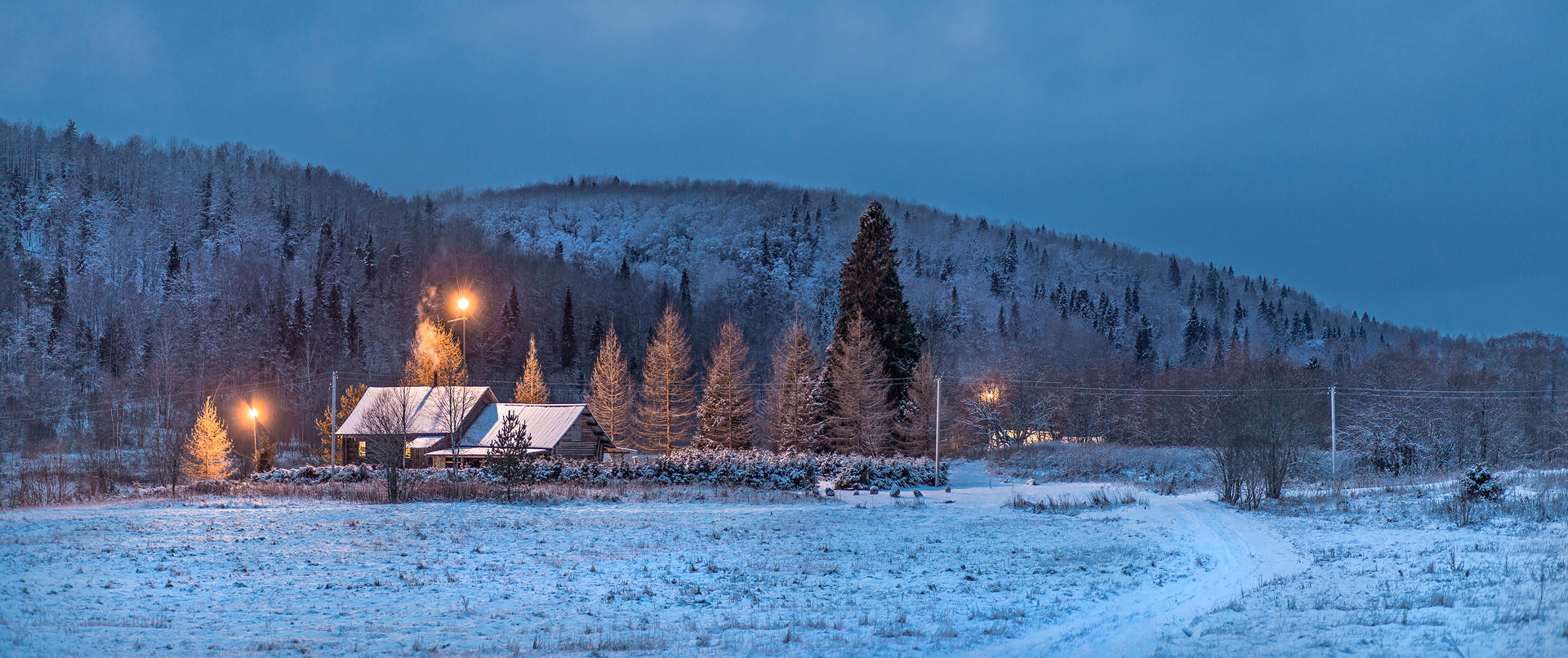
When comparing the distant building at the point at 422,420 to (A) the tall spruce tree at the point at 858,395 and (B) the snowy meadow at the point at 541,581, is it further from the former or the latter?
(B) the snowy meadow at the point at 541,581

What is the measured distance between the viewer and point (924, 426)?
53.5 m

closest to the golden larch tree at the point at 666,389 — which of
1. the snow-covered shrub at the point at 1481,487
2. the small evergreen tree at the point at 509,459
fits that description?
the small evergreen tree at the point at 509,459

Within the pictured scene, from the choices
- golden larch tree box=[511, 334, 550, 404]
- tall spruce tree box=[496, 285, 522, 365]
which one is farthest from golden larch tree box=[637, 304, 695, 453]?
tall spruce tree box=[496, 285, 522, 365]

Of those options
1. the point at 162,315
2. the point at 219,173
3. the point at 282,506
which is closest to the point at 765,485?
the point at 282,506

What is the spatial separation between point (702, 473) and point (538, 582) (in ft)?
91.4

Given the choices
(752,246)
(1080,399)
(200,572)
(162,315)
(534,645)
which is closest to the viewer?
(534,645)

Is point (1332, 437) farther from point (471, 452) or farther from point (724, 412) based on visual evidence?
point (471, 452)

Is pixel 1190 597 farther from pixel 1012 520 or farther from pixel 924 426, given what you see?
pixel 924 426

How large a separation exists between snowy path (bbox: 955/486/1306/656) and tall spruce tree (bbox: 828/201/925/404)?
100 ft

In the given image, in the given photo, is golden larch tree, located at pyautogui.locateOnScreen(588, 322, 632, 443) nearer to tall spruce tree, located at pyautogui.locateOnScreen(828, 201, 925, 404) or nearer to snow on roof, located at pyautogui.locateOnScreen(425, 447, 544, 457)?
snow on roof, located at pyautogui.locateOnScreen(425, 447, 544, 457)

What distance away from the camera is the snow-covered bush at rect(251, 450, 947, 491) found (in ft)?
127

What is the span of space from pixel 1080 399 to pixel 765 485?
51.3 metres

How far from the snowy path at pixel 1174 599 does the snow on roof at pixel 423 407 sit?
39.3m

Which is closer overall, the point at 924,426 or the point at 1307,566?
the point at 1307,566
